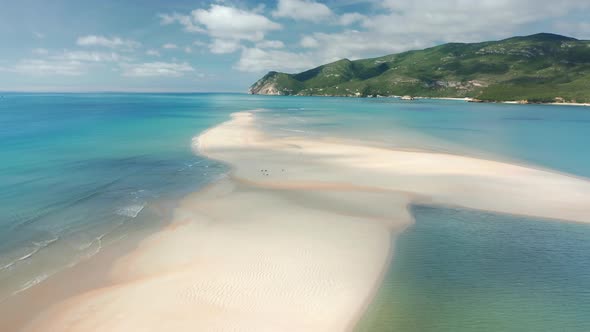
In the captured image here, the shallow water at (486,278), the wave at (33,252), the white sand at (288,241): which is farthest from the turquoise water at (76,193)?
the shallow water at (486,278)

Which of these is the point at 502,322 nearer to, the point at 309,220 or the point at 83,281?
the point at 309,220

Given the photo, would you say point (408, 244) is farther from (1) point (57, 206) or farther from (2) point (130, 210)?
(1) point (57, 206)

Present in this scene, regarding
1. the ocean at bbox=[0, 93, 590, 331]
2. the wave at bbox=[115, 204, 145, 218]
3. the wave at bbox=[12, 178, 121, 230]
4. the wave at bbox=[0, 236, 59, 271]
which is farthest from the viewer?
the wave at bbox=[115, 204, 145, 218]

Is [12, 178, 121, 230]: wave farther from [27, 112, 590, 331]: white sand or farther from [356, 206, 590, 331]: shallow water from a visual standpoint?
[356, 206, 590, 331]: shallow water

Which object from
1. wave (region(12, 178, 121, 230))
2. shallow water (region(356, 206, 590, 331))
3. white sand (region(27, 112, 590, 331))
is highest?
wave (region(12, 178, 121, 230))

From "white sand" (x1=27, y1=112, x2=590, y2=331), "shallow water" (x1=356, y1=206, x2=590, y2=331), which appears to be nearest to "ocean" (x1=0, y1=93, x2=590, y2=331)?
"shallow water" (x1=356, y1=206, x2=590, y2=331)

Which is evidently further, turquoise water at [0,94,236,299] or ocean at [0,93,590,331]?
turquoise water at [0,94,236,299]

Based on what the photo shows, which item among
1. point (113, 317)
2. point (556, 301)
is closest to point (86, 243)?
point (113, 317)

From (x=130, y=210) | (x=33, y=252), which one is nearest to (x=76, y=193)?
(x=130, y=210)
